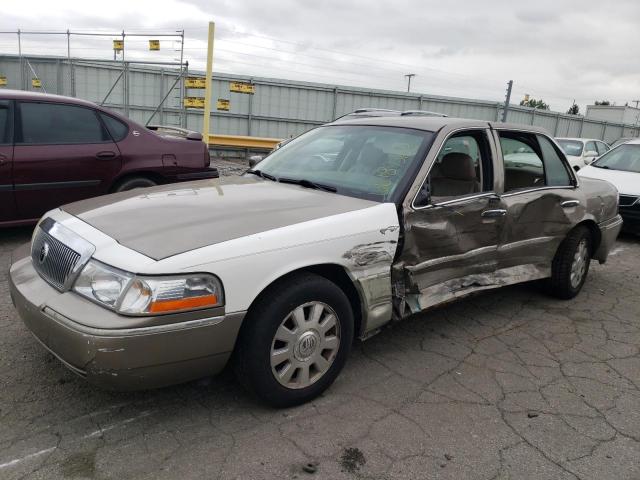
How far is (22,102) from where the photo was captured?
530cm

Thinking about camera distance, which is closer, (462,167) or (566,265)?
(462,167)

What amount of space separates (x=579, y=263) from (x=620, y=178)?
418 cm

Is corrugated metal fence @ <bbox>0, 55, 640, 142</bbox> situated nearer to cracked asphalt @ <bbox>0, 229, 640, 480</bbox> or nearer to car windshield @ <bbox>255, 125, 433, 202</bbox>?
car windshield @ <bbox>255, 125, 433, 202</bbox>

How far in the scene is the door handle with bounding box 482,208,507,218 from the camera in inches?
149

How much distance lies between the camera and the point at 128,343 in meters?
2.27

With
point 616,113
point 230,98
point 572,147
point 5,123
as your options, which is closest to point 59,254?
point 5,123

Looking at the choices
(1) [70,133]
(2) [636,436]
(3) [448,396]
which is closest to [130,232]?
(3) [448,396]

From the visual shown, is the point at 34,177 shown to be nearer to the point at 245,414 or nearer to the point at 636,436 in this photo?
the point at 245,414

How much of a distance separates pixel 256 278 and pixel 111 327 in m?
0.67

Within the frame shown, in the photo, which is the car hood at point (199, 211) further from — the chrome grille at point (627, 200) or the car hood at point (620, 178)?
the car hood at point (620, 178)

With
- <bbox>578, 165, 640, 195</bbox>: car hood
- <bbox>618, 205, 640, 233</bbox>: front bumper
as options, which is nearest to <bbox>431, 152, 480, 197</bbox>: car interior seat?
<bbox>618, 205, 640, 233</bbox>: front bumper

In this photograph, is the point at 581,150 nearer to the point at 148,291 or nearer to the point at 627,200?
the point at 627,200

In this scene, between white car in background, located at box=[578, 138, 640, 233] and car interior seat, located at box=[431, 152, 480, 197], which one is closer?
car interior seat, located at box=[431, 152, 480, 197]

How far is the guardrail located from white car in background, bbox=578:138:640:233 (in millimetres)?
8404
